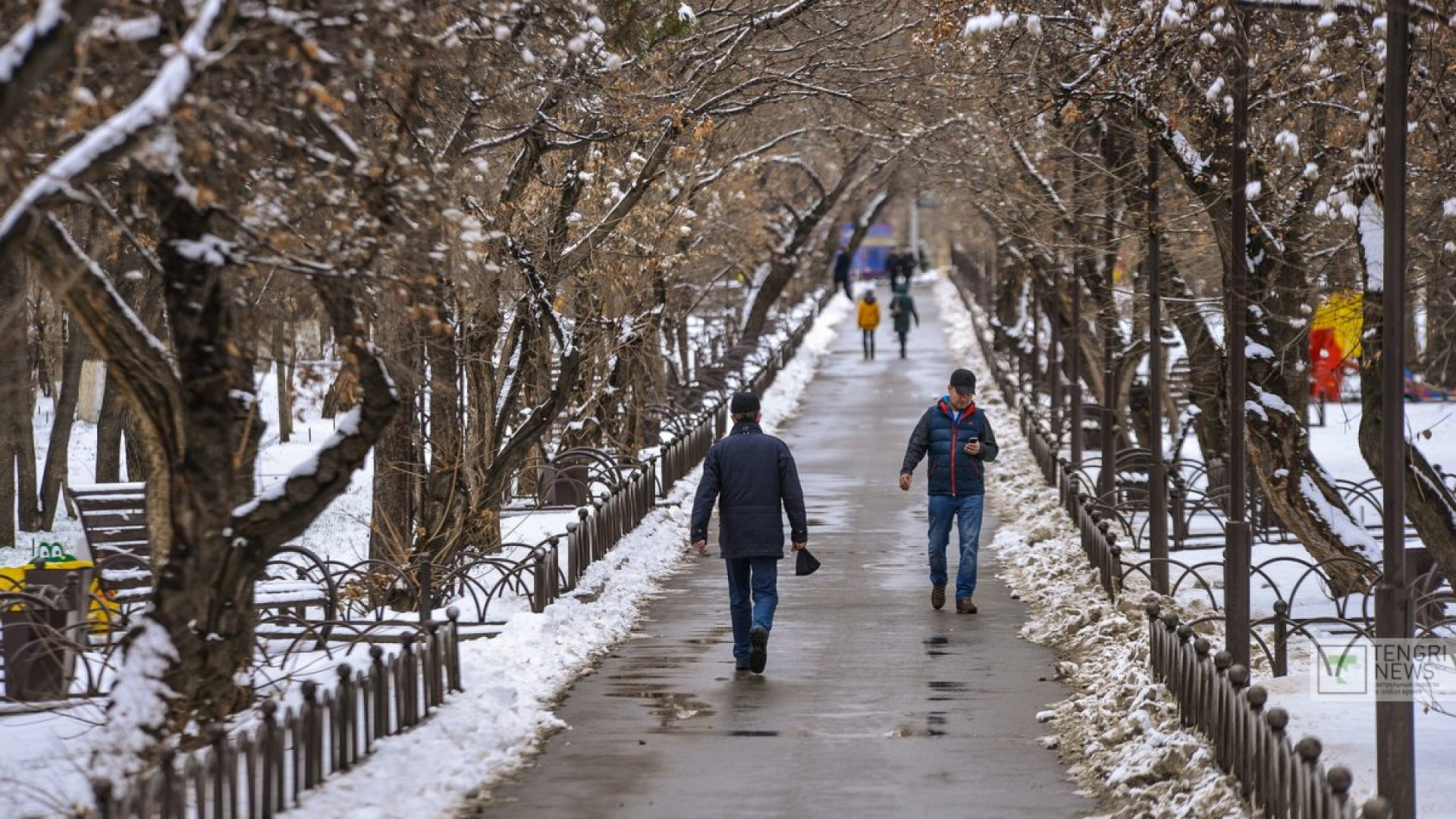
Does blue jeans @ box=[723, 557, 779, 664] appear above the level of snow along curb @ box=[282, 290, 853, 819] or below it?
above

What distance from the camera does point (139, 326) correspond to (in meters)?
8.30

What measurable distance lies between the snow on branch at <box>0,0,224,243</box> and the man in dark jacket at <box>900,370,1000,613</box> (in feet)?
29.6

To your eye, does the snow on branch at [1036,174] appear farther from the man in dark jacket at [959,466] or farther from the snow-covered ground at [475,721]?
the man in dark jacket at [959,466]

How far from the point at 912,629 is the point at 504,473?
4772mm

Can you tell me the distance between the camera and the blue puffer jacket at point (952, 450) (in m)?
14.7

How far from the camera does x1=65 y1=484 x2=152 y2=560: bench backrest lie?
1549 cm

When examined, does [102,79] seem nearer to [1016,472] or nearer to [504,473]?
[504,473]

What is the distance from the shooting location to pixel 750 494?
40.7ft

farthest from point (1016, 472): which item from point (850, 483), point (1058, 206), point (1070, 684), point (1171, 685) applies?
point (1171, 685)

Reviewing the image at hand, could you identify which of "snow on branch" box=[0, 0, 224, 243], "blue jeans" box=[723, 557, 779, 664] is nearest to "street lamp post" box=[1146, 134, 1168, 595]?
"blue jeans" box=[723, 557, 779, 664]

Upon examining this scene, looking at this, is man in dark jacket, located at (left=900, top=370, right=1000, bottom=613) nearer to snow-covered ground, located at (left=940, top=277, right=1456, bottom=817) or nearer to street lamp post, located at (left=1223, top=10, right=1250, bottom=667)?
snow-covered ground, located at (left=940, top=277, right=1456, bottom=817)

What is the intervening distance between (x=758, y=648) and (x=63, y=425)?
1700 cm

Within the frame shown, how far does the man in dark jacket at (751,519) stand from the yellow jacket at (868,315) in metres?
34.7

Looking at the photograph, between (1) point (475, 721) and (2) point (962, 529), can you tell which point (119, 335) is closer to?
(1) point (475, 721)
